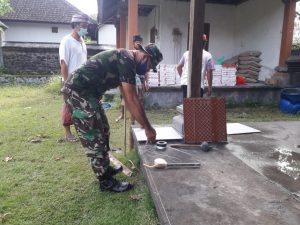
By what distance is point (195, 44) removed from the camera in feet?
12.3

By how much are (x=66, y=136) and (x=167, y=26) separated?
612cm

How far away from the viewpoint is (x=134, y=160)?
12.6 ft

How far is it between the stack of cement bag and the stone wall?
11.4 m

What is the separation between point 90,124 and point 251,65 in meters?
7.82

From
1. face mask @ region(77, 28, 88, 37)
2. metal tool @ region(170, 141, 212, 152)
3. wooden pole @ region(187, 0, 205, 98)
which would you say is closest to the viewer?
metal tool @ region(170, 141, 212, 152)

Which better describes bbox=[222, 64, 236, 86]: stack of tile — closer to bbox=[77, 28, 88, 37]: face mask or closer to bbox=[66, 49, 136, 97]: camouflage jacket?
bbox=[77, 28, 88, 37]: face mask

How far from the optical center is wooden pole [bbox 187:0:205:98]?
3.67 meters

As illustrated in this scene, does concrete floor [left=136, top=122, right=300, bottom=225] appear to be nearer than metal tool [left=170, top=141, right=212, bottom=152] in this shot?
Yes

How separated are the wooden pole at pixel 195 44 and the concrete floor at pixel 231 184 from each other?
33.4 inches

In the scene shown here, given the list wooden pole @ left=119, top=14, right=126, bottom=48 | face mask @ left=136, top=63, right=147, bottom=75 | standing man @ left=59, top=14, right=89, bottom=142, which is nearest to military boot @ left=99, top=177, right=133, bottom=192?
face mask @ left=136, top=63, right=147, bottom=75

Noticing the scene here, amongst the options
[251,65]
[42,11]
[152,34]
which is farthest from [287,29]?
[42,11]

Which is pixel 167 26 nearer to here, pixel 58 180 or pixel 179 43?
pixel 179 43

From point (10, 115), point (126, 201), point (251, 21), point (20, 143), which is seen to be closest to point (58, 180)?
point (126, 201)

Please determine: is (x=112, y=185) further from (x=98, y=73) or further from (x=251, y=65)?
(x=251, y=65)
